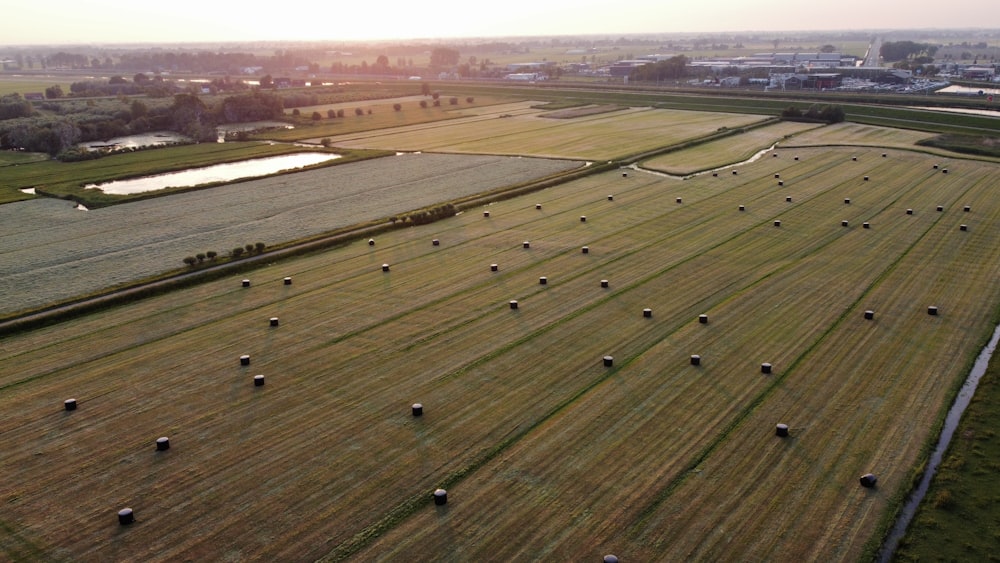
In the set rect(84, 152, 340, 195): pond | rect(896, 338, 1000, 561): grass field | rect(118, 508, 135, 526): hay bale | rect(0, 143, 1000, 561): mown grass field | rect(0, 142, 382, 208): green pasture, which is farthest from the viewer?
rect(84, 152, 340, 195): pond

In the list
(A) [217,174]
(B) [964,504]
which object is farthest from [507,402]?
(A) [217,174]

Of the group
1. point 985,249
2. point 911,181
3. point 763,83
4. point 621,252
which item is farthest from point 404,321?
point 763,83

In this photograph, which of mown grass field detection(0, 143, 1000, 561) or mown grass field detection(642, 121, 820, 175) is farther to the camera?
mown grass field detection(642, 121, 820, 175)

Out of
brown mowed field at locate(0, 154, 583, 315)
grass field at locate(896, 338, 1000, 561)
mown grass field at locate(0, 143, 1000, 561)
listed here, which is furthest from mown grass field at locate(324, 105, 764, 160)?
grass field at locate(896, 338, 1000, 561)

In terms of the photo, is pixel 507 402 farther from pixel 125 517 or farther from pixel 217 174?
pixel 217 174

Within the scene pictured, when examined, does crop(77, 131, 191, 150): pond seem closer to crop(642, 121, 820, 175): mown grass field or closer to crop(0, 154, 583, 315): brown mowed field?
crop(0, 154, 583, 315): brown mowed field

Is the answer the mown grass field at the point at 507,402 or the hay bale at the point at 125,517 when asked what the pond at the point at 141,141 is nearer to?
the mown grass field at the point at 507,402
